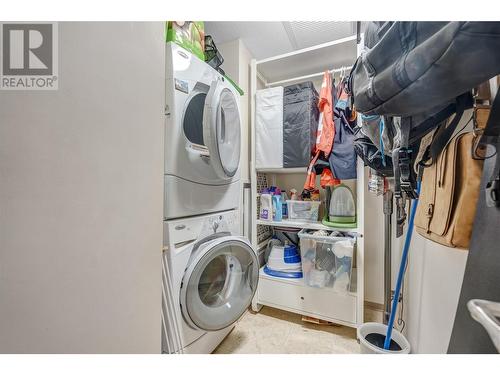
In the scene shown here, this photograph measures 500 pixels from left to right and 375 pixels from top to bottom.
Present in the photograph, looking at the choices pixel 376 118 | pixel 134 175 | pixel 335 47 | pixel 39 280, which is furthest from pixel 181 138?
pixel 335 47

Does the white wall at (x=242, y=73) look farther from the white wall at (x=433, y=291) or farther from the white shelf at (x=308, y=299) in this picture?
the white wall at (x=433, y=291)

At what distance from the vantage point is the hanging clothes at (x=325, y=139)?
1471mm

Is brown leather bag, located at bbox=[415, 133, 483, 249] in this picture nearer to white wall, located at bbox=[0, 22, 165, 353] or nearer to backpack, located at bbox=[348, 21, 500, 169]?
backpack, located at bbox=[348, 21, 500, 169]

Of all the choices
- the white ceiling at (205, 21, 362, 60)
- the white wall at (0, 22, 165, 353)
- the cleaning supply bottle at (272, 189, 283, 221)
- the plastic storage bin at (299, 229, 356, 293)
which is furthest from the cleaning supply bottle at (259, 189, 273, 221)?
the white ceiling at (205, 21, 362, 60)

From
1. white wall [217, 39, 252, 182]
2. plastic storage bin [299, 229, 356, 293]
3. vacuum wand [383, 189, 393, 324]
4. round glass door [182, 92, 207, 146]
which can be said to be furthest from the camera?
A: white wall [217, 39, 252, 182]

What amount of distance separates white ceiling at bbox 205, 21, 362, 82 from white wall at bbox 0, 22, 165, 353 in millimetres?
1247

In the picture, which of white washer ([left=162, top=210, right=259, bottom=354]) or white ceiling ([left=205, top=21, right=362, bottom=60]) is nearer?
white washer ([left=162, top=210, right=259, bottom=354])

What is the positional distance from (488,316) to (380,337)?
121 cm

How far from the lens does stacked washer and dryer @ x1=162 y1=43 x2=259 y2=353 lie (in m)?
0.95

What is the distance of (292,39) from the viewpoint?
1.72 metres

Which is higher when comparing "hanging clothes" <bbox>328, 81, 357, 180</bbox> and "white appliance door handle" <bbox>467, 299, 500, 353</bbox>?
Result: "hanging clothes" <bbox>328, 81, 357, 180</bbox>

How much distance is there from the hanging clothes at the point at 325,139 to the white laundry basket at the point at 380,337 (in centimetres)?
93

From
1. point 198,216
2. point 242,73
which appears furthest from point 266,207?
point 242,73

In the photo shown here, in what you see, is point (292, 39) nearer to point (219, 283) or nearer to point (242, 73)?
point (242, 73)
